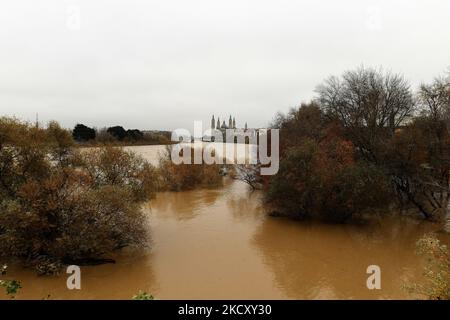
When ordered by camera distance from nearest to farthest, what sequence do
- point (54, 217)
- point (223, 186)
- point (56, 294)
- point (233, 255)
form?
point (56, 294) → point (54, 217) → point (233, 255) → point (223, 186)

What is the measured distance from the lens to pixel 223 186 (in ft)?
114

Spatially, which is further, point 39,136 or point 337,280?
point 39,136

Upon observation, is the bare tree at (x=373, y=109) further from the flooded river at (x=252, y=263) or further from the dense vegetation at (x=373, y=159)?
the flooded river at (x=252, y=263)

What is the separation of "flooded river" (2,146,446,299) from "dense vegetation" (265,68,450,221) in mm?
1760

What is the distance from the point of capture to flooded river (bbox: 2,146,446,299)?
35.4 feet

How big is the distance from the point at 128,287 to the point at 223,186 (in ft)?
78.3

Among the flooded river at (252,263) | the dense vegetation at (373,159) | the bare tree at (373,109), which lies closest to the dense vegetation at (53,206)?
the flooded river at (252,263)

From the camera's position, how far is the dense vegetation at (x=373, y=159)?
17688mm

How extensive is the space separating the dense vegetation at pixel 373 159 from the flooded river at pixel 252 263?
176 centimetres

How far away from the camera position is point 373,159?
885 inches

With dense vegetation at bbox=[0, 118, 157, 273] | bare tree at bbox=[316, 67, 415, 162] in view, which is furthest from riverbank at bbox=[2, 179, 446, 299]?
bare tree at bbox=[316, 67, 415, 162]

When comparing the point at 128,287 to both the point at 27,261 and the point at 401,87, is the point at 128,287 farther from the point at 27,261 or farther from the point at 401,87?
the point at 401,87
